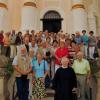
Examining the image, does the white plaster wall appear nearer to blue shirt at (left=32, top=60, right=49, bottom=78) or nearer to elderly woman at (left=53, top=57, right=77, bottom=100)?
blue shirt at (left=32, top=60, right=49, bottom=78)

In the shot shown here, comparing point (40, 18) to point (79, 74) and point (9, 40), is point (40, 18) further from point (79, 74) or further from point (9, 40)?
point (79, 74)

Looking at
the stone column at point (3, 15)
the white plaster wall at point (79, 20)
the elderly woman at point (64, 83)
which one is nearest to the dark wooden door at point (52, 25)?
the white plaster wall at point (79, 20)

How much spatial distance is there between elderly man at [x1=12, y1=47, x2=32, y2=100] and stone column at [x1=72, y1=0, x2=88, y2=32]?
1200cm

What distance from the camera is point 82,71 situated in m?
12.5

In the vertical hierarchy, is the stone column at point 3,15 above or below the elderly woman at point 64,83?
above

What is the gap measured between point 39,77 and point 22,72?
0.61m

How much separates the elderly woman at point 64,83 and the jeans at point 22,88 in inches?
78.2

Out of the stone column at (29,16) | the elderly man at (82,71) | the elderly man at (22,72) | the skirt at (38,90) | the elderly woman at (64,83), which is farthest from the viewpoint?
the stone column at (29,16)

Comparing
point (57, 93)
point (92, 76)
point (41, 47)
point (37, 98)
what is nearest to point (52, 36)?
point (41, 47)

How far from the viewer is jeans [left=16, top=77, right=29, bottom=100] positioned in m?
12.1

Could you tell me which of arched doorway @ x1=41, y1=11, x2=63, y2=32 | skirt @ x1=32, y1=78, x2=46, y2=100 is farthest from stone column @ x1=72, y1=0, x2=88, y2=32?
skirt @ x1=32, y1=78, x2=46, y2=100

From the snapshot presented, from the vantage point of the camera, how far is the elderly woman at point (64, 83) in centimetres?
1035

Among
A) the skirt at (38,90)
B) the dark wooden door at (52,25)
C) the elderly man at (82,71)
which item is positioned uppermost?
the dark wooden door at (52,25)

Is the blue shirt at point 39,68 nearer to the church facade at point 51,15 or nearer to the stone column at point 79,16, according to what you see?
the church facade at point 51,15
